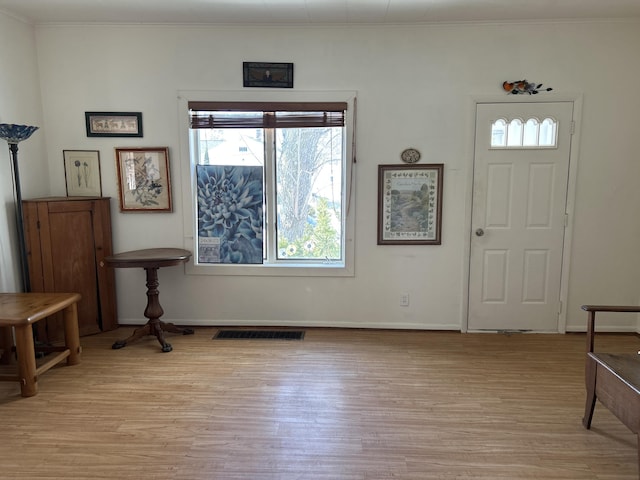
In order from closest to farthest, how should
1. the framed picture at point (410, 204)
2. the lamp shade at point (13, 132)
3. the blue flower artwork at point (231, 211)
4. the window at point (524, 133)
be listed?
the lamp shade at point (13, 132), the window at point (524, 133), the framed picture at point (410, 204), the blue flower artwork at point (231, 211)

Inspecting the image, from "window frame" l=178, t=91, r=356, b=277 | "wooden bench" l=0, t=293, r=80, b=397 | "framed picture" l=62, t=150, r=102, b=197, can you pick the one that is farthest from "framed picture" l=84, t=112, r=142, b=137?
"wooden bench" l=0, t=293, r=80, b=397

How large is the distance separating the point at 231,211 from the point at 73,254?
1316 millimetres

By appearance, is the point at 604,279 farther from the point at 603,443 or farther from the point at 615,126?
the point at 603,443

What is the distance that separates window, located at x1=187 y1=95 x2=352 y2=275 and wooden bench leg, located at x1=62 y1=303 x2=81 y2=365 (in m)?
1.04

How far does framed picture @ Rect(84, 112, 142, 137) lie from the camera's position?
11.4 ft

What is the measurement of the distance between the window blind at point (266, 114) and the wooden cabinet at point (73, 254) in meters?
1.13

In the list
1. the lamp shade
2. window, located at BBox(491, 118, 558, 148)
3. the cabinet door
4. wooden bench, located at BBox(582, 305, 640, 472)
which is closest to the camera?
wooden bench, located at BBox(582, 305, 640, 472)

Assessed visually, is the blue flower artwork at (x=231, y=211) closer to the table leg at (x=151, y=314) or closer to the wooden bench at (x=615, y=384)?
the table leg at (x=151, y=314)

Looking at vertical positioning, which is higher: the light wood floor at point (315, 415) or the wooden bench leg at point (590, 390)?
the wooden bench leg at point (590, 390)

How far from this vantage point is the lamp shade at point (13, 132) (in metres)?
2.86

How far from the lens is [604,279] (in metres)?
3.52

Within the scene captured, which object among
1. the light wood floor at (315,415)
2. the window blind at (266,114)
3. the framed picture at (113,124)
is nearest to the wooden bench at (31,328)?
the light wood floor at (315,415)

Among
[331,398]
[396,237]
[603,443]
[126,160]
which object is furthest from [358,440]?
[126,160]

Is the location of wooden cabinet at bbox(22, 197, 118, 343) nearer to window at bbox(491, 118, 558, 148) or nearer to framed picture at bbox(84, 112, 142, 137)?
framed picture at bbox(84, 112, 142, 137)
